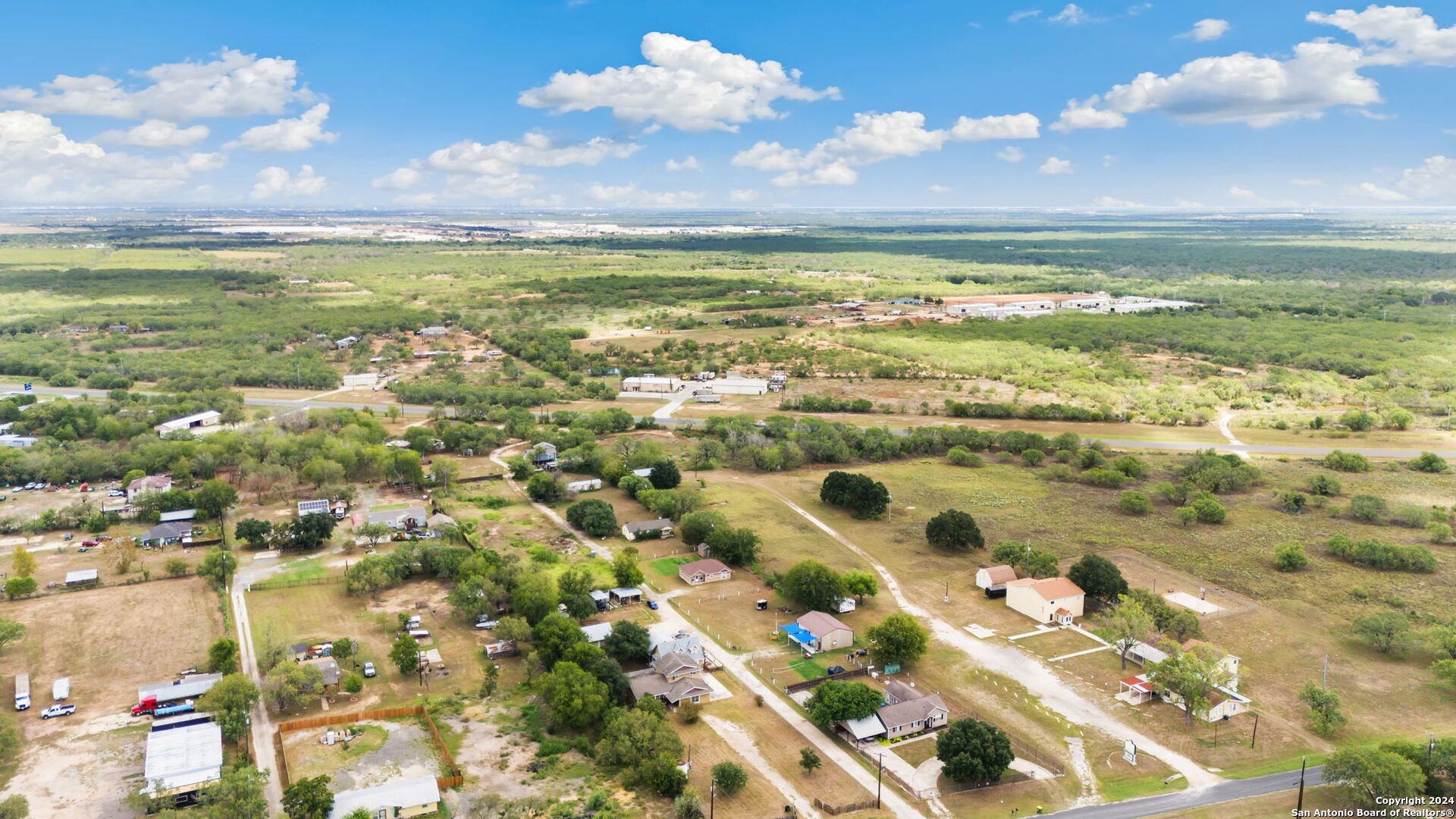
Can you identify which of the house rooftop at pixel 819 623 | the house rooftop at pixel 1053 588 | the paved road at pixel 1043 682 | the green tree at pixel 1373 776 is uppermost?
the green tree at pixel 1373 776

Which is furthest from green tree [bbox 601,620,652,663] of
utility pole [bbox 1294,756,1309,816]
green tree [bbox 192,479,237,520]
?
green tree [bbox 192,479,237,520]

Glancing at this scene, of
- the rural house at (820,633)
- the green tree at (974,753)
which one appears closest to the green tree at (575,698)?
the rural house at (820,633)

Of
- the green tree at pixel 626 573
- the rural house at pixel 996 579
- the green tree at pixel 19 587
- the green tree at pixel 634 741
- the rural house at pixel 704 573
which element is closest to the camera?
the green tree at pixel 634 741

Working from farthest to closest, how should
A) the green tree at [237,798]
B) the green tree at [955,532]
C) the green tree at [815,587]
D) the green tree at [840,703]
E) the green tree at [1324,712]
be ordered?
the green tree at [955,532] < the green tree at [815,587] < the green tree at [840,703] < the green tree at [1324,712] < the green tree at [237,798]

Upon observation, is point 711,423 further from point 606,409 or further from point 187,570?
point 187,570

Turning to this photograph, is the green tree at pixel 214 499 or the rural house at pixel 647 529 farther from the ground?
the green tree at pixel 214 499

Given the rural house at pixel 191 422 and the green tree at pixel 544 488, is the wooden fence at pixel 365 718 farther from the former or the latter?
the rural house at pixel 191 422

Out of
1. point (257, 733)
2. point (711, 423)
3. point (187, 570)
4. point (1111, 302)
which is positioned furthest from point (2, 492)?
point (1111, 302)

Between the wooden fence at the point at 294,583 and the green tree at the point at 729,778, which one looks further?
the wooden fence at the point at 294,583

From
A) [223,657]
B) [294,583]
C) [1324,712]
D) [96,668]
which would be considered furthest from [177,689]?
[1324,712]
